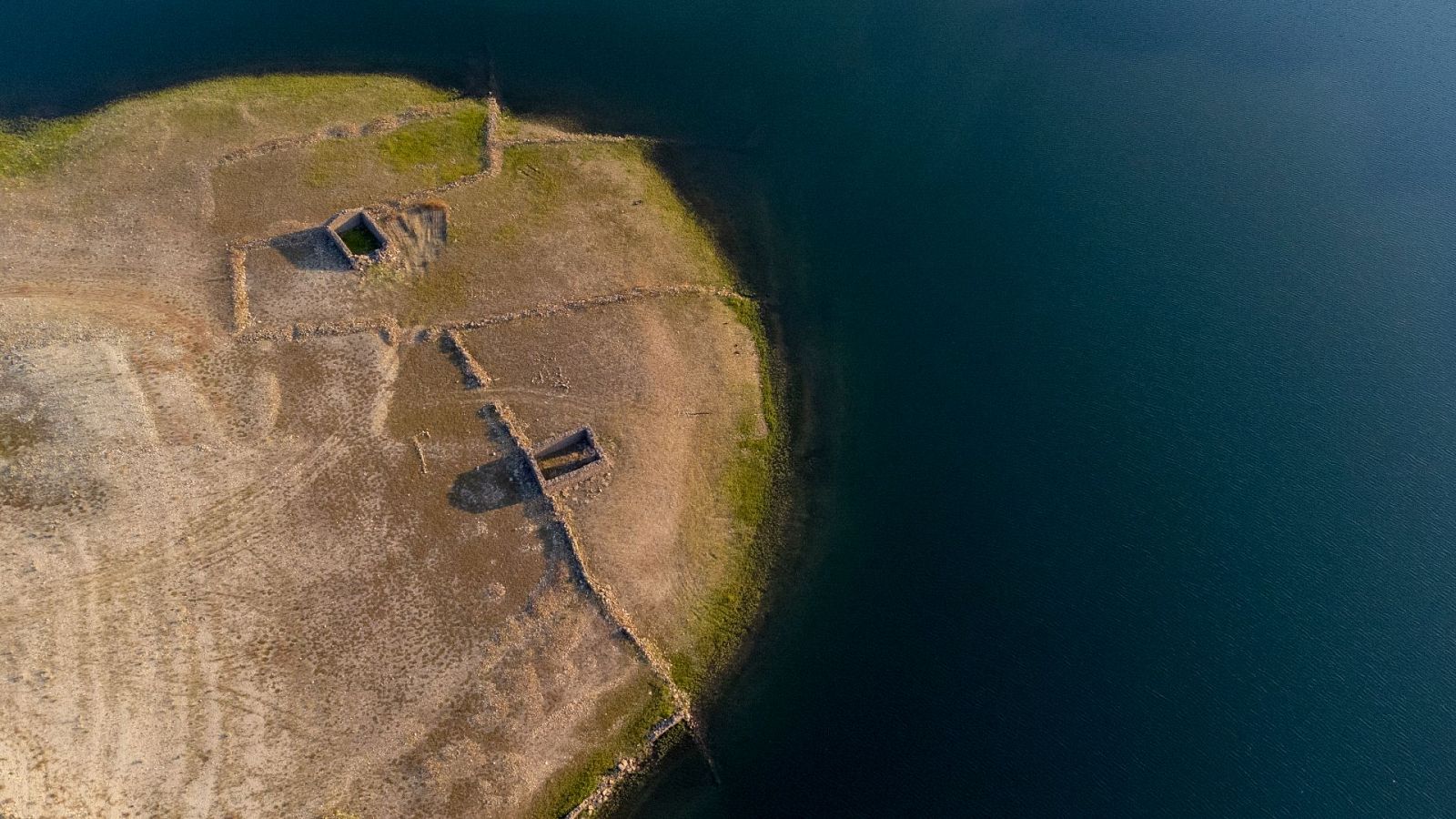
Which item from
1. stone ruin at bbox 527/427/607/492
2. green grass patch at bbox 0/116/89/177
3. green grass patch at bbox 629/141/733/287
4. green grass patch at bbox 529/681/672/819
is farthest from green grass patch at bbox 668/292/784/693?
green grass patch at bbox 0/116/89/177

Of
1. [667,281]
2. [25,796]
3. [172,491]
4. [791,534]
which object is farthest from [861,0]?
[25,796]

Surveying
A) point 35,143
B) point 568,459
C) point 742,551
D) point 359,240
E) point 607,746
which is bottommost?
point 607,746

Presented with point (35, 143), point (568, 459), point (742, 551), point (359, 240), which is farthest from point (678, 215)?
point (35, 143)

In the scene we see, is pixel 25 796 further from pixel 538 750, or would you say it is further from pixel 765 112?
pixel 765 112

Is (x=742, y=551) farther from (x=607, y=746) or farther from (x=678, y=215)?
(x=678, y=215)

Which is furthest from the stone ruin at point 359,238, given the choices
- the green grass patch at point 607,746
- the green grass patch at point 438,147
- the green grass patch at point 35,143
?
the green grass patch at point 607,746

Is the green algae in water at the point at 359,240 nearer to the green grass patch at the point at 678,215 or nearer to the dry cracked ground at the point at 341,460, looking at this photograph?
the dry cracked ground at the point at 341,460
